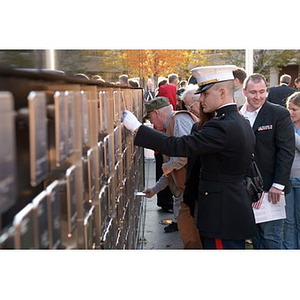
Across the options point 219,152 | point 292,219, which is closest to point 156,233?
point 292,219

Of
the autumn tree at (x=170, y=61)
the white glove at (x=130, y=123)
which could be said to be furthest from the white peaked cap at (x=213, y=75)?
the autumn tree at (x=170, y=61)

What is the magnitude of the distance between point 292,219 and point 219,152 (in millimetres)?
1883

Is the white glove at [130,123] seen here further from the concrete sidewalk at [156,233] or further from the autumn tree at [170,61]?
the autumn tree at [170,61]

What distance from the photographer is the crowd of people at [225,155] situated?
293cm

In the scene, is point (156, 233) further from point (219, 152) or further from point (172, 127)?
point (219, 152)

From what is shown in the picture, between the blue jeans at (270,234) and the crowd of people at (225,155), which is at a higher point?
the crowd of people at (225,155)

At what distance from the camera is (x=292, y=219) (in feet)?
14.9

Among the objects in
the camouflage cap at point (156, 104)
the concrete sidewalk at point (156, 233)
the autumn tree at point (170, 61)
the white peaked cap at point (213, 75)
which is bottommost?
the concrete sidewalk at point (156, 233)

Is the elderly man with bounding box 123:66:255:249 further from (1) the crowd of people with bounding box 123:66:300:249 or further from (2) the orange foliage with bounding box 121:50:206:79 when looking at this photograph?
(2) the orange foliage with bounding box 121:50:206:79
